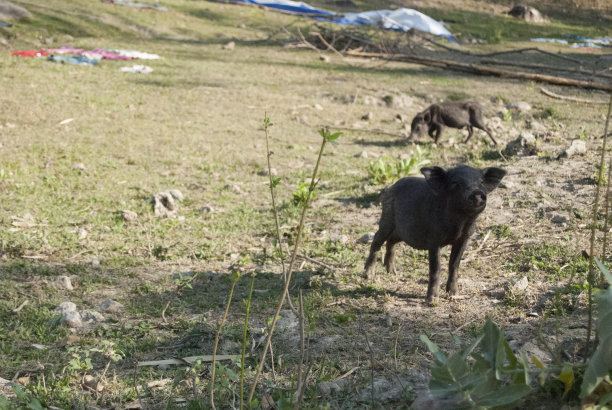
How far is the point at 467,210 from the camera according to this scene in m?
4.11

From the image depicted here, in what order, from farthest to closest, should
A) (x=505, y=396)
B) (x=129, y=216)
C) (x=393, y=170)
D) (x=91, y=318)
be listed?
(x=393, y=170)
(x=129, y=216)
(x=91, y=318)
(x=505, y=396)

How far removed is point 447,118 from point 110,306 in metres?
6.31

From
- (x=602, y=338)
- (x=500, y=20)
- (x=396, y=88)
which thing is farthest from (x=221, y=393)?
(x=500, y=20)

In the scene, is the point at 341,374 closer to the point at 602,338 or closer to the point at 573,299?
the point at 602,338

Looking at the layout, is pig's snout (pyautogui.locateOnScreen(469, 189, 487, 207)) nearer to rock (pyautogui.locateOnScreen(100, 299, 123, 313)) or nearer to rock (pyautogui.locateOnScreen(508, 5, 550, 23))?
rock (pyautogui.locateOnScreen(100, 299, 123, 313))

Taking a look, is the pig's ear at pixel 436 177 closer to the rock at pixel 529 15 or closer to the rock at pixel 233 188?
the rock at pixel 233 188

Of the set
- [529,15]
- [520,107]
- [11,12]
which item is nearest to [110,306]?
[520,107]

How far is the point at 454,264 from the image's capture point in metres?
4.54

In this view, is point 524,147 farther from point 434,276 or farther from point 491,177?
point 434,276

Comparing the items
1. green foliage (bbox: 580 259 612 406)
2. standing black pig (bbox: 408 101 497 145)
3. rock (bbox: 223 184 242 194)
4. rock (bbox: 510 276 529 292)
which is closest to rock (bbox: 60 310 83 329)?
rock (bbox: 510 276 529 292)

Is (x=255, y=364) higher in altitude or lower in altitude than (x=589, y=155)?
lower

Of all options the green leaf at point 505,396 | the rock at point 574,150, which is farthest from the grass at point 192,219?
the rock at point 574,150

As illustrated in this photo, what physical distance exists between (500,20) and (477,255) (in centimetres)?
2388

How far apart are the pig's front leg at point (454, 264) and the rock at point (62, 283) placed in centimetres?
281
